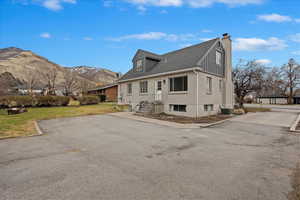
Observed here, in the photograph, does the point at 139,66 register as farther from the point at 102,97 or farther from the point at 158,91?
the point at 102,97

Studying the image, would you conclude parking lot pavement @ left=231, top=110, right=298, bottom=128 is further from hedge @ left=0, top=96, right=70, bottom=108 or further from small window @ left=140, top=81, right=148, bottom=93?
hedge @ left=0, top=96, right=70, bottom=108

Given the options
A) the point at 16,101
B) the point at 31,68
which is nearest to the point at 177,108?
the point at 16,101

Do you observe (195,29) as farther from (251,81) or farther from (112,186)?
(112,186)

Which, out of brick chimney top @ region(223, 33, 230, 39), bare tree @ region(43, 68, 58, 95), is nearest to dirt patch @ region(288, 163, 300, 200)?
brick chimney top @ region(223, 33, 230, 39)

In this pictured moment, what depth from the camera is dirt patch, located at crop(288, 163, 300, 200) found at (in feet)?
8.03

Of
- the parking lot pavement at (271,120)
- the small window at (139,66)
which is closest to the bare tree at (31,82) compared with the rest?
the small window at (139,66)

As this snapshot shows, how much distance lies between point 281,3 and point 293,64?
41945 millimetres

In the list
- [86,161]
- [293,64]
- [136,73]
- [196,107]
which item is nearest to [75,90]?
[136,73]

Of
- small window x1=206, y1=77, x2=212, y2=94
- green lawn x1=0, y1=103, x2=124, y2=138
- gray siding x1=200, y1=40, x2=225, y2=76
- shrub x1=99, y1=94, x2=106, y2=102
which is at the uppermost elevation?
gray siding x1=200, y1=40, x2=225, y2=76

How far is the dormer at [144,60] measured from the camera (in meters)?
17.8

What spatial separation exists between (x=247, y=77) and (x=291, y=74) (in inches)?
1285

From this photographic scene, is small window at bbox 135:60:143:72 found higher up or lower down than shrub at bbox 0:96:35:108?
higher up

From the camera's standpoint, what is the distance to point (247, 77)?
68.3 ft

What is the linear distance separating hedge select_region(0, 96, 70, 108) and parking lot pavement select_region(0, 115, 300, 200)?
14.9m
